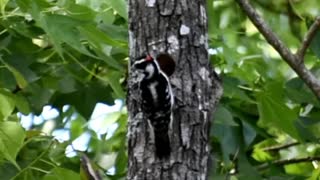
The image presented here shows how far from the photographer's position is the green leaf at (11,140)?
174cm

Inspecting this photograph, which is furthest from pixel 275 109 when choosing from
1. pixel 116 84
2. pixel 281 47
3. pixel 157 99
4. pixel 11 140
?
pixel 157 99

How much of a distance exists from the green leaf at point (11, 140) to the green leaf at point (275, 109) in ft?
1.92

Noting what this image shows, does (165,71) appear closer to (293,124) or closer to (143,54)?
(143,54)

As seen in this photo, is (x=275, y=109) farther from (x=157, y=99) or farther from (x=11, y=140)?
(x=157, y=99)

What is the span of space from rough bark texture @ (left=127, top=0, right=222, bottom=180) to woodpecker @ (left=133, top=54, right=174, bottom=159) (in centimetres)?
1

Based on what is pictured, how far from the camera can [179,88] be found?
1.42 meters

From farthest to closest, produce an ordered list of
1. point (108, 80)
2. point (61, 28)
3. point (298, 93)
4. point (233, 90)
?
point (298, 93)
point (233, 90)
point (108, 80)
point (61, 28)

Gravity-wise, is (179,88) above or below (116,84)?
above

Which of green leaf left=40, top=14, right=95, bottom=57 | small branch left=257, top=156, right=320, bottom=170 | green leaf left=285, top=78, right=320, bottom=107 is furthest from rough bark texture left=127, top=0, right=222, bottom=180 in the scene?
small branch left=257, top=156, right=320, bottom=170

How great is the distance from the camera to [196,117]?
1.42m

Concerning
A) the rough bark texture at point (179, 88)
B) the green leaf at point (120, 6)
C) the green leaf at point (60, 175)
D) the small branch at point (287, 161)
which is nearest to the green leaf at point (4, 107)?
the green leaf at point (60, 175)

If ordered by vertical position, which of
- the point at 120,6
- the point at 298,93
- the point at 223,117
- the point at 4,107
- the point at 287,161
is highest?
the point at 120,6

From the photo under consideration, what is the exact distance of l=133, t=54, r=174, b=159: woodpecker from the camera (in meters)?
1.37

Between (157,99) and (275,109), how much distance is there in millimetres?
752
